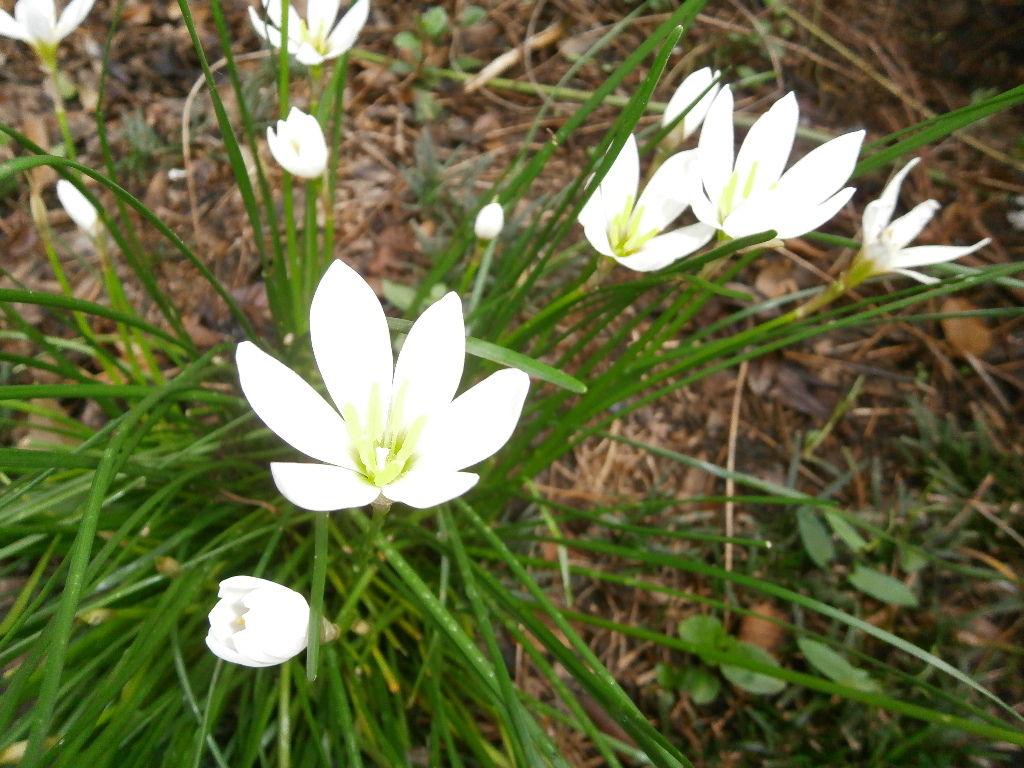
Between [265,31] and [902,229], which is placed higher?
[265,31]

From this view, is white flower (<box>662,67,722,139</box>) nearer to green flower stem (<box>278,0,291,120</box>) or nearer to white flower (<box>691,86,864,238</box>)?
white flower (<box>691,86,864,238</box>)

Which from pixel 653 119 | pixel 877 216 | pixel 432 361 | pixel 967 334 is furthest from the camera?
pixel 653 119

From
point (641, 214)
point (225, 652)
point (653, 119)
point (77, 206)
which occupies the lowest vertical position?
point (225, 652)

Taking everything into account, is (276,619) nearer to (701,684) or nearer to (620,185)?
(620,185)

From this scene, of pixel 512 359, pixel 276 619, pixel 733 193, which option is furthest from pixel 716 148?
pixel 276 619

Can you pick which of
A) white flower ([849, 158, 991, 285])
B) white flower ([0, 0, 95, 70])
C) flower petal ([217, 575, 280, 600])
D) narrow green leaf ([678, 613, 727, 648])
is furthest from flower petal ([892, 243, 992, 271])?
white flower ([0, 0, 95, 70])

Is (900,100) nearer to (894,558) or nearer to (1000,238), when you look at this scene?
(1000,238)

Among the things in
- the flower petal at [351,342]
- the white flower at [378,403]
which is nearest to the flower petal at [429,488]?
the white flower at [378,403]

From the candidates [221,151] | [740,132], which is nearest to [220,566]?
[221,151]
